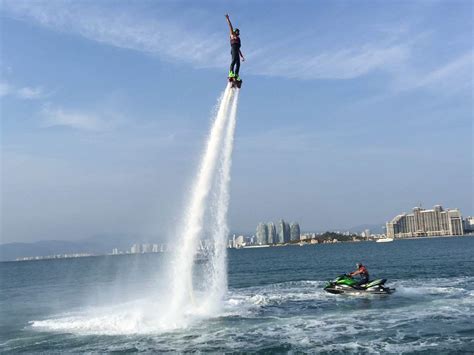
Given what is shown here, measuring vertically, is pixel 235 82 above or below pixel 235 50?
below

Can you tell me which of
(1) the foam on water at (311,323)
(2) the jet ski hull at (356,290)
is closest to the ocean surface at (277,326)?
(1) the foam on water at (311,323)

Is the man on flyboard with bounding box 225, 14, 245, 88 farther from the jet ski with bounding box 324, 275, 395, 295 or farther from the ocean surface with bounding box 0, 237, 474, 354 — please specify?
the jet ski with bounding box 324, 275, 395, 295

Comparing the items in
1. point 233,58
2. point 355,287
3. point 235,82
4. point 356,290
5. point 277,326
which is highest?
point 233,58

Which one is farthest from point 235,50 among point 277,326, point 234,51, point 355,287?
point 355,287

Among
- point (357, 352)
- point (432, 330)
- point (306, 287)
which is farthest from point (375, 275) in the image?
point (357, 352)

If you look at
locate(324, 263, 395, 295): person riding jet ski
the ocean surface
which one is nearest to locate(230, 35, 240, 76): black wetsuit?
the ocean surface

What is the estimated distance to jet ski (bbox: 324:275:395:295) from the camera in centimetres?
3681

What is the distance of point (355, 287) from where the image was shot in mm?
37531

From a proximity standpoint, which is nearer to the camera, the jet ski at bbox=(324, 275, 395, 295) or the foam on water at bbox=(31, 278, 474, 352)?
the foam on water at bbox=(31, 278, 474, 352)

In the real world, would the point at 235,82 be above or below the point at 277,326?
above

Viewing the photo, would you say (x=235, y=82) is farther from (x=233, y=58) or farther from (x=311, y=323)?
(x=311, y=323)

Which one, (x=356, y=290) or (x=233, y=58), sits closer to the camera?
(x=233, y=58)

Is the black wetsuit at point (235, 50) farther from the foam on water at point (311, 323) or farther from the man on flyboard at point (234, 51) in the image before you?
the foam on water at point (311, 323)

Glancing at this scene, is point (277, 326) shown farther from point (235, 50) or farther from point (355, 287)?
point (235, 50)
